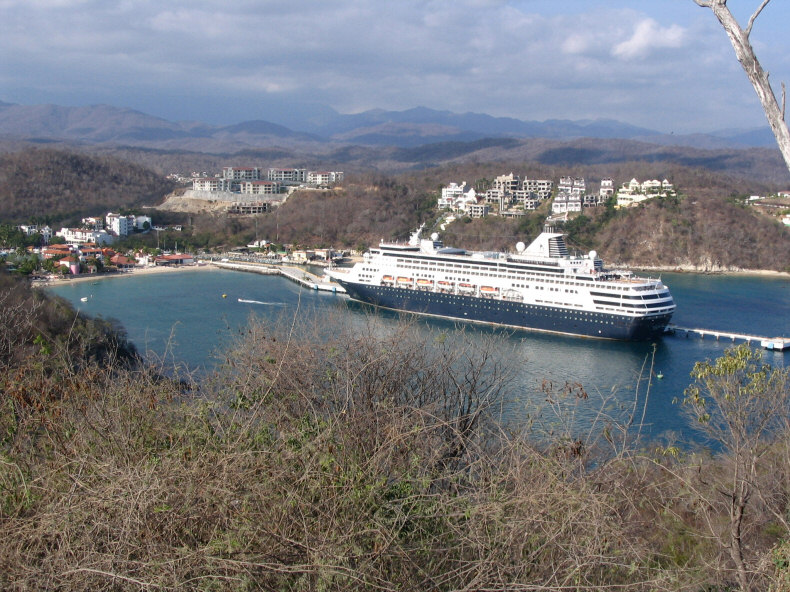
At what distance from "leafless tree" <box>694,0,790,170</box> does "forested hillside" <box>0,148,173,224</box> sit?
77.9 ft

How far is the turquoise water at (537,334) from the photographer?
6.91 metres

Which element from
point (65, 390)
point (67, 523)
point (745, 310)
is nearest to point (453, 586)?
point (67, 523)

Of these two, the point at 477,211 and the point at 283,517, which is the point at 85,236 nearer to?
the point at 477,211

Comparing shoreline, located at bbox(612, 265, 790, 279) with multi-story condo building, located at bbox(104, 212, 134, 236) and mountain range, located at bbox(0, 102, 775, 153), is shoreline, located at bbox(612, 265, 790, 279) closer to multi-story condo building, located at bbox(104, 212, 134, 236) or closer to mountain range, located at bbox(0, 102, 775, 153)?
multi-story condo building, located at bbox(104, 212, 134, 236)

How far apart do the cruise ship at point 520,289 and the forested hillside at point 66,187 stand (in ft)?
47.2

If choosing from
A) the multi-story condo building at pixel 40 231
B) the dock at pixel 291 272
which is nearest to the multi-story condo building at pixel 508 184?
the dock at pixel 291 272

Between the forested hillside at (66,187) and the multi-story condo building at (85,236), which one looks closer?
the multi-story condo building at (85,236)

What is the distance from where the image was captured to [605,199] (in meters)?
23.5

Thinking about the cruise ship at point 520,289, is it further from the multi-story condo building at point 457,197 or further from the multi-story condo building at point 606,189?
the multi-story condo building at point 606,189

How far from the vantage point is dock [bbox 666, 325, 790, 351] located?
9.69 meters

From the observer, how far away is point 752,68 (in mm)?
1606

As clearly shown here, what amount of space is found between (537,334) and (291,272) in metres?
7.95

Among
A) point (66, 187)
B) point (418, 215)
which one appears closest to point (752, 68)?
point (418, 215)

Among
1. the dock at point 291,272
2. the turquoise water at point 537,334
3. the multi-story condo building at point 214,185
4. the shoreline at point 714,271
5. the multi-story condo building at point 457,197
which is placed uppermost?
the multi-story condo building at point 214,185
